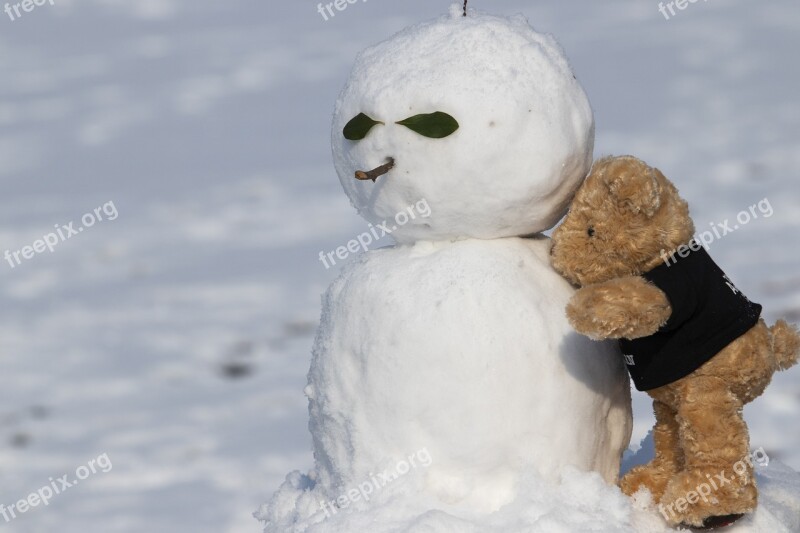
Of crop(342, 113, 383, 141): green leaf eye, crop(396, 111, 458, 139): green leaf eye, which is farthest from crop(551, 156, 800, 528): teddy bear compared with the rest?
crop(342, 113, 383, 141): green leaf eye

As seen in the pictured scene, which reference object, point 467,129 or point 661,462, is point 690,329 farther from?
point 467,129

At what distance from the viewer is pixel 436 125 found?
6.06 ft

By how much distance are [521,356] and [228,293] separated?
3.66 metres

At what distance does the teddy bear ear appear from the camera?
72.2 inches

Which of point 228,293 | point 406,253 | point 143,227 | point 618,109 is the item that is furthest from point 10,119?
point 406,253

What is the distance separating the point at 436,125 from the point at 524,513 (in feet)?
1.93

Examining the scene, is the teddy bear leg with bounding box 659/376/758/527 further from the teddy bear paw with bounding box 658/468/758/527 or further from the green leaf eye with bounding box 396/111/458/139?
the green leaf eye with bounding box 396/111/458/139

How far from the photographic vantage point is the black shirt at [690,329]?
1858mm

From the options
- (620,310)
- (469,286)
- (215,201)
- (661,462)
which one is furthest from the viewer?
(215,201)

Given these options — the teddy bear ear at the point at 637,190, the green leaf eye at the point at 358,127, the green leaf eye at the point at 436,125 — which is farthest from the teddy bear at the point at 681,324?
the green leaf eye at the point at 358,127

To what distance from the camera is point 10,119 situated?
24.5ft

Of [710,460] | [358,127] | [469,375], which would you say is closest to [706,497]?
[710,460]

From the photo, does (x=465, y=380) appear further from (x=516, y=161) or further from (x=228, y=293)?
(x=228, y=293)

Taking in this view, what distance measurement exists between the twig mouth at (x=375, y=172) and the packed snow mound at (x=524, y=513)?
0.44 metres
